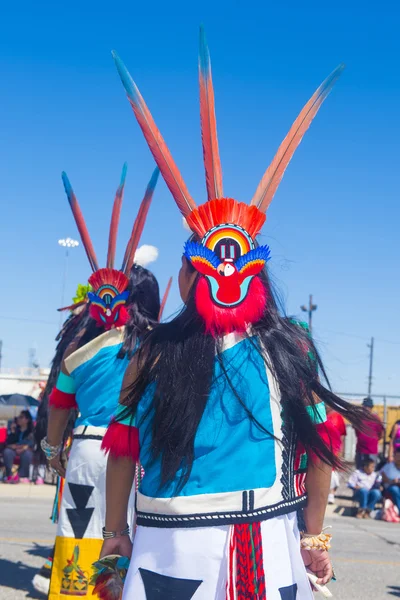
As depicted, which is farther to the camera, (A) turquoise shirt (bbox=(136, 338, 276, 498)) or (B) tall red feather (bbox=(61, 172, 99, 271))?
(B) tall red feather (bbox=(61, 172, 99, 271))

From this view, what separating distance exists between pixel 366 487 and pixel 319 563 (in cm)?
994

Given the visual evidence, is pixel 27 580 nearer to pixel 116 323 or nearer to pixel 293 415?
pixel 116 323

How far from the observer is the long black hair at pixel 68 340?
4.62 meters

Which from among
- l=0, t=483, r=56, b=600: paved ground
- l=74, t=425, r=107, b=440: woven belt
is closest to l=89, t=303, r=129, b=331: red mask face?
l=74, t=425, r=107, b=440: woven belt

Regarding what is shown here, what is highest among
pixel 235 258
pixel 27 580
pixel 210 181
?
pixel 210 181

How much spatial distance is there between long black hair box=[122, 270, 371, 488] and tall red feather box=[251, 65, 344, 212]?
27 centimetres

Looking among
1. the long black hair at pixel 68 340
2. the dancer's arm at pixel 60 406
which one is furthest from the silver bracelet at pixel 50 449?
the long black hair at pixel 68 340

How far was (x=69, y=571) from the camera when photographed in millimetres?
4332

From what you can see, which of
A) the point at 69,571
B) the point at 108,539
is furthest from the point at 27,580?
the point at 108,539

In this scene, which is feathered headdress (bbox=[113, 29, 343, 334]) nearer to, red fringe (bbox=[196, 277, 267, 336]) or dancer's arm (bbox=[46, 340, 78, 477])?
red fringe (bbox=[196, 277, 267, 336])

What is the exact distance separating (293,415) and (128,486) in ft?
1.90

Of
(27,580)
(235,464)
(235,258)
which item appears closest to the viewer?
(235,464)

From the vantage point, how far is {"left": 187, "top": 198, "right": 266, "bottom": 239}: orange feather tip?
8.26 feet

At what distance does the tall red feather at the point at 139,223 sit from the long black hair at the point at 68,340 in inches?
17.4
